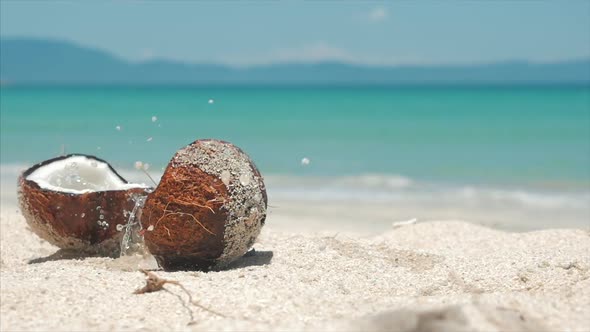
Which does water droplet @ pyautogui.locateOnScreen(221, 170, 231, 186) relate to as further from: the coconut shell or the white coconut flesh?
the white coconut flesh

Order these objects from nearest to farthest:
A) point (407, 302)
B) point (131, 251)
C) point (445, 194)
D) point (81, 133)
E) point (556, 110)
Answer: point (407, 302)
point (131, 251)
point (445, 194)
point (81, 133)
point (556, 110)

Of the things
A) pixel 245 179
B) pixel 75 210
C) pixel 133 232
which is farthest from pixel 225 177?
pixel 75 210

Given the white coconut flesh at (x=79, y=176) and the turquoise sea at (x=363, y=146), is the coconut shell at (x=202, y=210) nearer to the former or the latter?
the turquoise sea at (x=363, y=146)

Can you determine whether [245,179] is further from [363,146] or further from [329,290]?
[363,146]

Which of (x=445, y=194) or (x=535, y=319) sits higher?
(x=535, y=319)

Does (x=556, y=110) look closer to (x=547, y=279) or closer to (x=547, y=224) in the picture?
(x=547, y=224)

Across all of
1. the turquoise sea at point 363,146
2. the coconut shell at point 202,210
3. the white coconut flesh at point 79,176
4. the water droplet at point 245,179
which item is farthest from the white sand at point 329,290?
the turquoise sea at point 363,146

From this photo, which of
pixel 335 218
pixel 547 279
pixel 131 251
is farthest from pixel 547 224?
pixel 131 251

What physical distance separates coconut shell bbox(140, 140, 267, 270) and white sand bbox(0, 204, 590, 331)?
0.22 m

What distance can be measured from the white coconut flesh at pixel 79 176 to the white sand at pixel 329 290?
799 mm

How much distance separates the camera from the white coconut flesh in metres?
6.95

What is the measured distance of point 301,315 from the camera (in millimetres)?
4566

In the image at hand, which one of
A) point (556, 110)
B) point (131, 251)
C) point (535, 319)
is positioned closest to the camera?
point (535, 319)

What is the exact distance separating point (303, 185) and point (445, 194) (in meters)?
3.03
